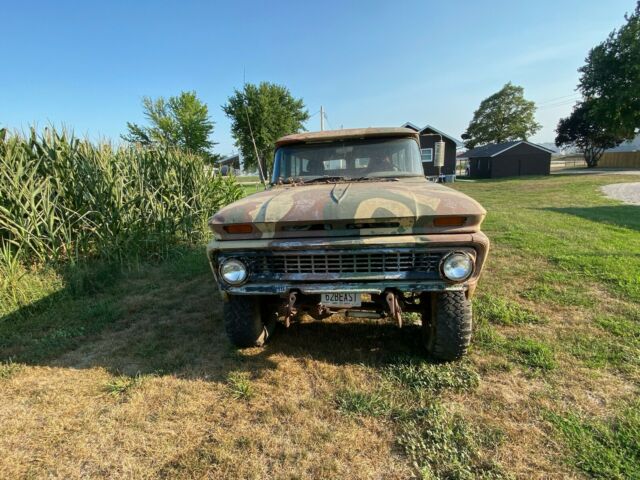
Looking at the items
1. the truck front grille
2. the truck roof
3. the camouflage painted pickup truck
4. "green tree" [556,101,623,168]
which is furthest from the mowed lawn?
"green tree" [556,101,623,168]

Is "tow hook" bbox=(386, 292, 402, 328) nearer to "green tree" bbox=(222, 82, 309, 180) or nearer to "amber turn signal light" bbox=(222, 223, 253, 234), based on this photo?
"amber turn signal light" bbox=(222, 223, 253, 234)

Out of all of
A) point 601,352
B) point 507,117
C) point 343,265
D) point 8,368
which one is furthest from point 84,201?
point 507,117

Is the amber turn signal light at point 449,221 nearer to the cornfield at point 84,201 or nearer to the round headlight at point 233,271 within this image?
the round headlight at point 233,271

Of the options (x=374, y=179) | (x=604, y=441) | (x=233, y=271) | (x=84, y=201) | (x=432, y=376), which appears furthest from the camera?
(x=84, y=201)

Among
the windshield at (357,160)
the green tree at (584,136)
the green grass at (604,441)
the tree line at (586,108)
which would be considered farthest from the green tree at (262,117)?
the green tree at (584,136)

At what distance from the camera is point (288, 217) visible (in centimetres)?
242

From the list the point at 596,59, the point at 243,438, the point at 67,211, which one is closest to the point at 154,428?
the point at 243,438

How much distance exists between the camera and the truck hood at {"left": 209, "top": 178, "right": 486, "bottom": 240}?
233 cm

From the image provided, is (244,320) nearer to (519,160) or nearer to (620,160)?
(519,160)

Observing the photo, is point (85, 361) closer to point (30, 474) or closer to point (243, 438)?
point (30, 474)

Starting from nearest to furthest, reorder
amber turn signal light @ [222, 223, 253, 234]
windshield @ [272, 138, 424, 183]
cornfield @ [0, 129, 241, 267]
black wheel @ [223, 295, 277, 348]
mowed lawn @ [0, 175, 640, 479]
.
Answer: mowed lawn @ [0, 175, 640, 479]
amber turn signal light @ [222, 223, 253, 234]
black wheel @ [223, 295, 277, 348]
windshield @ [272, 138, 424, 183]
cornfield @ [0, 129, 241, 267]

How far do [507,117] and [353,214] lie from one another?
62217 millimetres

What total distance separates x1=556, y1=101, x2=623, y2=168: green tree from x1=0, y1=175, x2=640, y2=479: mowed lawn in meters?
44.4

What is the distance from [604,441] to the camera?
2.02 m
